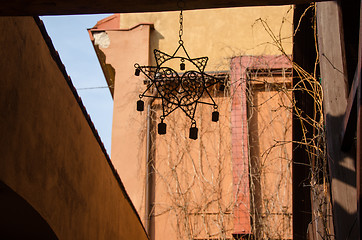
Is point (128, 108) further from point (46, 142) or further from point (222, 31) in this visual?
point (46, 142)

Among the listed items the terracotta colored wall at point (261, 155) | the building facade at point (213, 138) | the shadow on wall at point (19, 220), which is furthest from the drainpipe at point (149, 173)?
the shadow on wall at point (19, 220)

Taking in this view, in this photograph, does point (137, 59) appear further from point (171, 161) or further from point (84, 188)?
point (84, 188)

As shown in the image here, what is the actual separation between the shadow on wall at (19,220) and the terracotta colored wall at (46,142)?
42 mm

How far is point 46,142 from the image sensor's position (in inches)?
136

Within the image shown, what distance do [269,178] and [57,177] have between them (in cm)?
499

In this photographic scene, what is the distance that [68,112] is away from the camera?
3957 millimetres

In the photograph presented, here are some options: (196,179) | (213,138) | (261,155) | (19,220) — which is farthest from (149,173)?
(19,220)

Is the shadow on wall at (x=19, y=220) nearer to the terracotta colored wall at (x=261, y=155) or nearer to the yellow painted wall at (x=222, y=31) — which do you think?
the terracotta colored wall at (x=261, y=155)

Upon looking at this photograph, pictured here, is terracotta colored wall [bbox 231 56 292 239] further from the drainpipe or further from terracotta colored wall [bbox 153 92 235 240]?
the drainpipe

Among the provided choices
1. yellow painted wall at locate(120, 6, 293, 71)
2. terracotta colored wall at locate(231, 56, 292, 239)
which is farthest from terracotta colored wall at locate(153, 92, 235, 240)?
yellow painted wall at locate(120, 6, 293, 71)

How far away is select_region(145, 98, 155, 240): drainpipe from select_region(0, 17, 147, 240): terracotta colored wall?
3.15 m

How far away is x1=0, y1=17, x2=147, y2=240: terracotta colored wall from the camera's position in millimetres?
2902

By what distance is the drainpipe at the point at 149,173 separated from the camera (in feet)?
26.6

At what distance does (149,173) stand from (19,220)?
496cm
